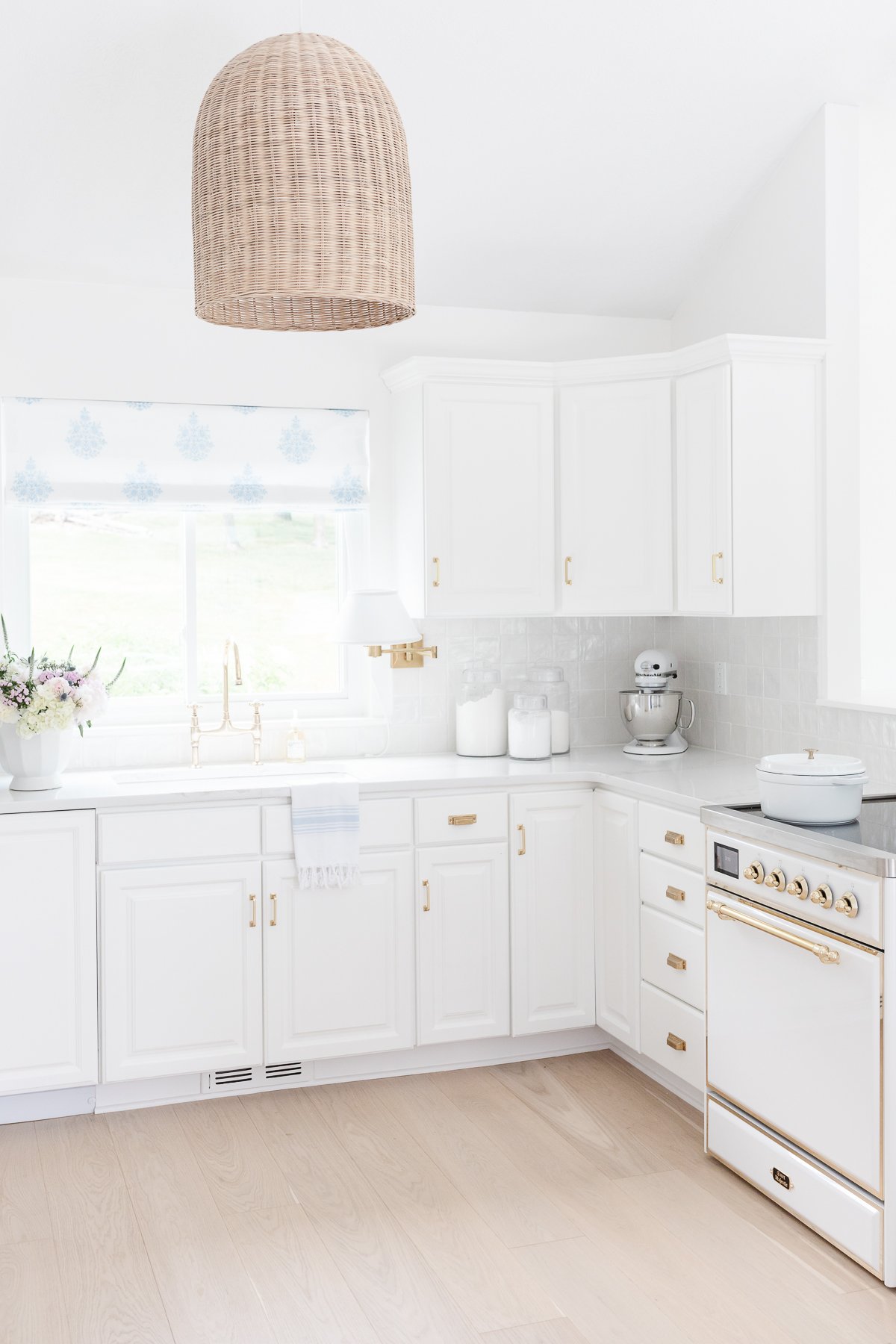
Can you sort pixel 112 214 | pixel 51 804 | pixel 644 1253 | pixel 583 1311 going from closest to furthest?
pixel 583 1311
pixel 644 1253
pixel 51 804
pixel 112 214

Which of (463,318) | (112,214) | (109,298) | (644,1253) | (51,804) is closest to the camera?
(644,1253)

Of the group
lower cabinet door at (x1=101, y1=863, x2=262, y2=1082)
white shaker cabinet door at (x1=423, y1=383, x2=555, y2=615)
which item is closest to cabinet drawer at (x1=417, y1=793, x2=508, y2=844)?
lower cabinet door at (x1=101, y1=863, x2=262, y2=1082)

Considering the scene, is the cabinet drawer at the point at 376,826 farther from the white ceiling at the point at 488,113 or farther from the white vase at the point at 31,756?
the white ceiling at the point at 488,113

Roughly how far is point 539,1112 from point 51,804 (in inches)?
62.5

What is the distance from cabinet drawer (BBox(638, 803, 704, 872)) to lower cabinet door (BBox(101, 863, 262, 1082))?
1.11 metres

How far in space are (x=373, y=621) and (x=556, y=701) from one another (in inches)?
29.5

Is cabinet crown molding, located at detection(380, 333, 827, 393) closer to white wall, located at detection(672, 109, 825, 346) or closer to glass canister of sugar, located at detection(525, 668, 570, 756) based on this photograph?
white wall, located at detection(672, 109, 825, 346)

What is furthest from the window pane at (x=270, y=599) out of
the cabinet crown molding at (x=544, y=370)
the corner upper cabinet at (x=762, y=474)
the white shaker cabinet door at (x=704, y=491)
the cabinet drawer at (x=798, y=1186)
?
the cabinet drawer at (x=798, y=1186)

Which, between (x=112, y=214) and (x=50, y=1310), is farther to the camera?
(x=112, y=214)

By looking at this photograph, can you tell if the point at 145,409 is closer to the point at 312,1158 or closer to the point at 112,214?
the point at 112,214

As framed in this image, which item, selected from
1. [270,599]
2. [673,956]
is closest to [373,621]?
[270,599]

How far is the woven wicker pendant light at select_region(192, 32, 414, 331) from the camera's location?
2287 mm

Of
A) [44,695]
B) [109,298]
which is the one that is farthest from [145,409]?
[44,695]

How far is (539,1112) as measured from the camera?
3373mm
